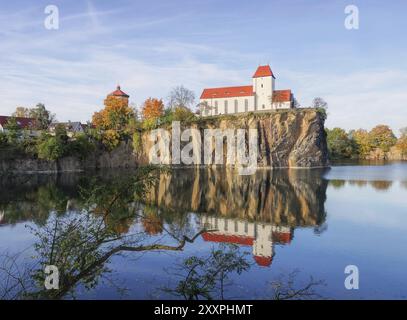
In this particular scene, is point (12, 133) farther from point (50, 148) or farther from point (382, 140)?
point (382, 140)

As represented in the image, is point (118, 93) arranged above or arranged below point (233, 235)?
above

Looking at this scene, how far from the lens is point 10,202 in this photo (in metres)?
27.0

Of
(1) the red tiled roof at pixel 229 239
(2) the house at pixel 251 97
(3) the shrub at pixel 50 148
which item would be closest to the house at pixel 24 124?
(3) the shrub at pixel 50 148

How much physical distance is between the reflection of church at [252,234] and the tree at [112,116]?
5286 centimetres

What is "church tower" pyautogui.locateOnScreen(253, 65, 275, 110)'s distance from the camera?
2832 inches

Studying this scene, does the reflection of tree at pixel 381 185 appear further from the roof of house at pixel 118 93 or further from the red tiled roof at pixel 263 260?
the roof of house at pixel 118 93

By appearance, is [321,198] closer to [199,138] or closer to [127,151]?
[199,138]

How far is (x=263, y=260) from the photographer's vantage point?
13641 mm

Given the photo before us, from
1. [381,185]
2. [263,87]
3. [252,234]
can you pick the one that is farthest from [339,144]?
[252,234]

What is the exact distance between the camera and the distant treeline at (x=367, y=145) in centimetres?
10144

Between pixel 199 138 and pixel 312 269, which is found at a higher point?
pixel 199 138

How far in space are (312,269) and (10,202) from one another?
23551 millimetres

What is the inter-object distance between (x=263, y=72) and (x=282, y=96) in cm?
631
